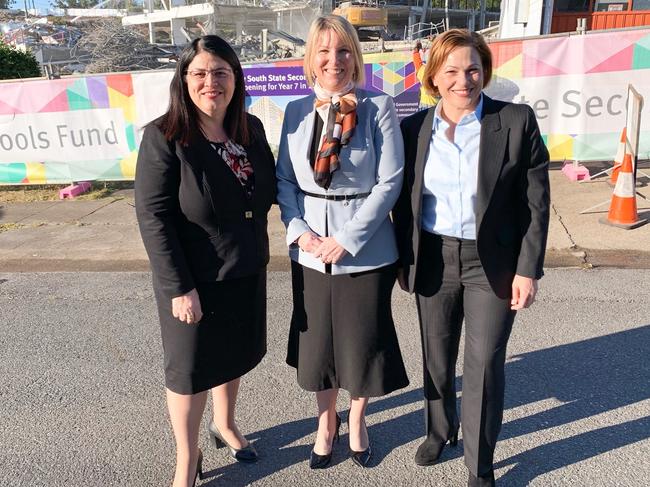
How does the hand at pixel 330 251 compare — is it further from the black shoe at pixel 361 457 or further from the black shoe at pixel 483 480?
the black shoe at pixel 483 480

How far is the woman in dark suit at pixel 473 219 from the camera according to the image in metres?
2.20

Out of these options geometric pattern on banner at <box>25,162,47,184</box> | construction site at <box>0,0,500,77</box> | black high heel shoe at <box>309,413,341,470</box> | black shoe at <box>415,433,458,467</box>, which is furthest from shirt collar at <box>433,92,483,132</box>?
construction site at <box>0,0,500,77</box>

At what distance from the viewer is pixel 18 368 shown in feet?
12.1

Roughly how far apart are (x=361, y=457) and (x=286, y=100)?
6489mm

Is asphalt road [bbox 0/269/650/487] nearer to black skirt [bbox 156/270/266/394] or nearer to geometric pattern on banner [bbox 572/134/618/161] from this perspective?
black skirt [bbox 156/270/266/394]

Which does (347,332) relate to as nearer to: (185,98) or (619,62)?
(185,98)

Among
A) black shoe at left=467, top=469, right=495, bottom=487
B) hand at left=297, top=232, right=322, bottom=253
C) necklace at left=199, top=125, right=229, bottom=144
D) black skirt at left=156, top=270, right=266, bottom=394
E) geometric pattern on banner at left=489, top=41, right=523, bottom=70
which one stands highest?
geometric pattern on banner at left=489, top=41, right=523, bottom=70

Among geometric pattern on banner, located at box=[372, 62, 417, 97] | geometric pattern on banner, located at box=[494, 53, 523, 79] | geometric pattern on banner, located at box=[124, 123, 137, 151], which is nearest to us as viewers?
geometric pattern on banner, located at box=[494, 53, 523, 79]

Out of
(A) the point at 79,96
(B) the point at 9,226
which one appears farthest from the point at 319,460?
(A) the point at 79,96

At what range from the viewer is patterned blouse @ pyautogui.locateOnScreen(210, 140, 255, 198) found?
230cm

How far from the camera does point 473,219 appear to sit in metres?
2.28

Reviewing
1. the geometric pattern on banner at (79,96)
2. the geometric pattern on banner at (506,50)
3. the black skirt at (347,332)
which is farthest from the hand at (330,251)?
the geometric pattern on banner at (79,96)

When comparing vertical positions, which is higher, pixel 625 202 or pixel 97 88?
pixel 97 88

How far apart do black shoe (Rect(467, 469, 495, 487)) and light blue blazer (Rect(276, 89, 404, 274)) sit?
1.04 meters
